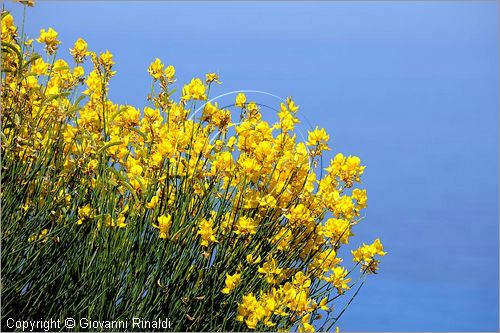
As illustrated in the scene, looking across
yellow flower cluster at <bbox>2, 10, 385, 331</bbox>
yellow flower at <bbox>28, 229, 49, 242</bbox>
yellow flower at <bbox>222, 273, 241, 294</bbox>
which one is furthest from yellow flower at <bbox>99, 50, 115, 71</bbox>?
yellow flower at <bbox>222, 273, 241, 294</bbox>

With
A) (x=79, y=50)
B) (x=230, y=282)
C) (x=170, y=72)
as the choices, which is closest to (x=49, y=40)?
(x=79, y=50)

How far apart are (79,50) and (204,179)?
0.76 m

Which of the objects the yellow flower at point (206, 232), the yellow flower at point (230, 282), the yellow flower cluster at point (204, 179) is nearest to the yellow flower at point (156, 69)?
the yellow flower cluster at point (204, 179)

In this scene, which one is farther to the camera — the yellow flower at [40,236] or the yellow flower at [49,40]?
the yellow flower at [49,40]

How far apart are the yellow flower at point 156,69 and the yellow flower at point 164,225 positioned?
1.84 feet

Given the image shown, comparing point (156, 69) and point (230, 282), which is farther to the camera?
point (156, 69)

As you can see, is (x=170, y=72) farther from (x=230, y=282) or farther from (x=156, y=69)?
(x=230, y=282)

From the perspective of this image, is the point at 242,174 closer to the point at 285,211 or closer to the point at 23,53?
the point at 285,211

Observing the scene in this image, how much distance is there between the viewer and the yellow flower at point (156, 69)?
10.5 ft

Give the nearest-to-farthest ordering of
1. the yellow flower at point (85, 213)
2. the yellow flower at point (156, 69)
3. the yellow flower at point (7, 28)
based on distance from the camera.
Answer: the yellow flower at point (85, 213) → the yellow flower at point (156, 69) → the yellow flower at point (7, 28)

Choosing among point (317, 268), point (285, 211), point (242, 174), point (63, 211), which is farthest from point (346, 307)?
point (63, 211)

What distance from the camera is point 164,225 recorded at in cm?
287

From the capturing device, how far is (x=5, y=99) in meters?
3.25

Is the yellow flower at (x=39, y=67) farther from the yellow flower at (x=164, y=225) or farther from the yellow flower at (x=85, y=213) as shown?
the yellow flower at (x=164, y=225)
